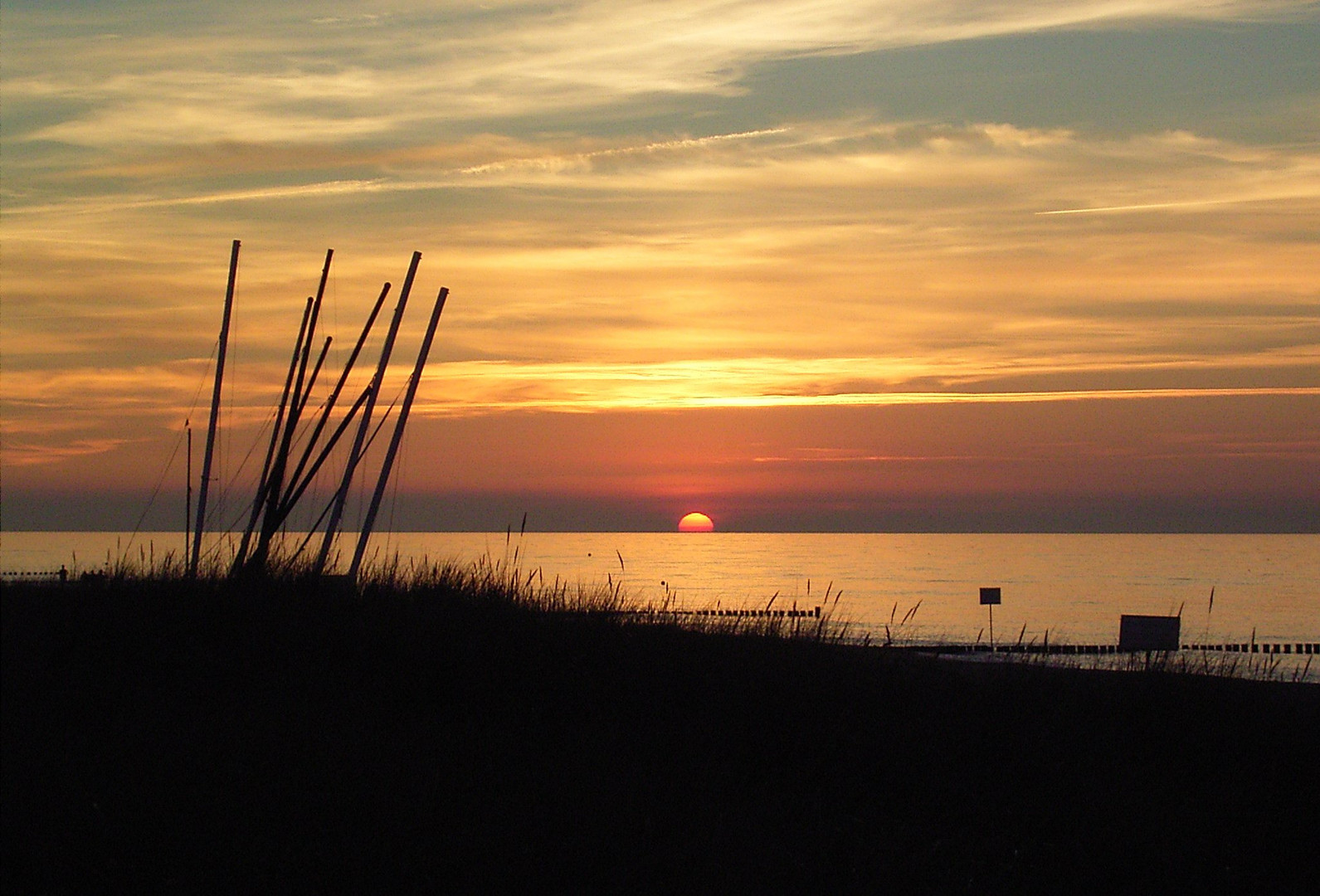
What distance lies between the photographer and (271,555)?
48.6ft

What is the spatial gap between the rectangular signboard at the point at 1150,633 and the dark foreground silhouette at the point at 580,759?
2136mm

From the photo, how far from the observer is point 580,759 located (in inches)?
343

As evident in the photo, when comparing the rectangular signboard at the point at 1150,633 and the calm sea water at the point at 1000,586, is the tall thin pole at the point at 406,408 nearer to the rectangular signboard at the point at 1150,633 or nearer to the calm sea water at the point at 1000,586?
the calm sea water at the point at 1000,586

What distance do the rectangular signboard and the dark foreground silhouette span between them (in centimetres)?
214

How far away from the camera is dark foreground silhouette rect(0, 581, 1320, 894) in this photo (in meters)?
6.86

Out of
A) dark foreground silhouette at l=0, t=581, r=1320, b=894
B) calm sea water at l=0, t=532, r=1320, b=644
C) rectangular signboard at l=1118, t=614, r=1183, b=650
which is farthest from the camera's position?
calm sea water at l=0, t=532, r=1320, b=644

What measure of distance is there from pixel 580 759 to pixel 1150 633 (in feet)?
32.5

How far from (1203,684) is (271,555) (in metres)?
10.6

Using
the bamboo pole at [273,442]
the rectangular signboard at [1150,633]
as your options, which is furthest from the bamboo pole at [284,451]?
the rectangular signboard at [1150,633]

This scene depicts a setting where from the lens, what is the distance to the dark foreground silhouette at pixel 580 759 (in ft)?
22.5

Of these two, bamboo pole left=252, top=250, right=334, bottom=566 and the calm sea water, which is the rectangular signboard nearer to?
the calm sea water

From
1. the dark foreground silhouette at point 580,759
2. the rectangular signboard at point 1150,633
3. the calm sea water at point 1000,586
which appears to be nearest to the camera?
the dark foreground silhouette at point 580,759

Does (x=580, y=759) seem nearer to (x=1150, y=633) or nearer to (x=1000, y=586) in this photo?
(x=1150, y=633)

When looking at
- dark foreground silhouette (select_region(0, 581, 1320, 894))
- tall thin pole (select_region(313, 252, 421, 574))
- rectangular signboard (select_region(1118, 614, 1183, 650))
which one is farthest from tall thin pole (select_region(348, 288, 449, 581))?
rectangular signboard (select_region(1118, 614, 1183, 650))
